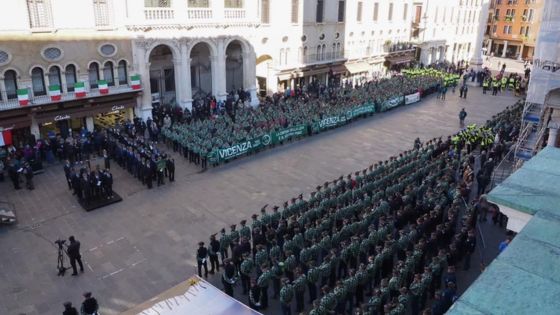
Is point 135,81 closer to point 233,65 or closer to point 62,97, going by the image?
point 62,97

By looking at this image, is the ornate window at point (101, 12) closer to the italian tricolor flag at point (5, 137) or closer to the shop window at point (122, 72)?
the shop window at point (122, 72)

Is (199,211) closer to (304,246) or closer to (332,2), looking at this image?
(304,246)

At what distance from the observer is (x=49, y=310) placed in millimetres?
13273

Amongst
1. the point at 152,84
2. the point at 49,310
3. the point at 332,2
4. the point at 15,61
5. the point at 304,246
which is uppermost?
the point at 332,2

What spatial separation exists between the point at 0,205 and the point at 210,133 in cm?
1141

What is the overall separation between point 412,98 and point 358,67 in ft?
33.1

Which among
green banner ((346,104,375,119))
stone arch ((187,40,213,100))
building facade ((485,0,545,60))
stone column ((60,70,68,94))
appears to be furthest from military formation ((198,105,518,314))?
building facade ((485,0,545,60))

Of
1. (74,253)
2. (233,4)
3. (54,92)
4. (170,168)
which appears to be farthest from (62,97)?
(74,253)

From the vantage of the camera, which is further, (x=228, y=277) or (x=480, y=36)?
(x=480, y=36)

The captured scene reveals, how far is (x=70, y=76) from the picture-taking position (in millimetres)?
26922

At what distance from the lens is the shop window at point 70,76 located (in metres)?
26.7

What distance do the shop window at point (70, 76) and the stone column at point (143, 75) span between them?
4.00 m

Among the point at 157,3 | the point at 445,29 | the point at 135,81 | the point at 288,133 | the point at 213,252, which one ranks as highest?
the point at 157,3

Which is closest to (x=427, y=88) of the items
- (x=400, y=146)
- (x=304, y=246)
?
(x=400, y=146)
